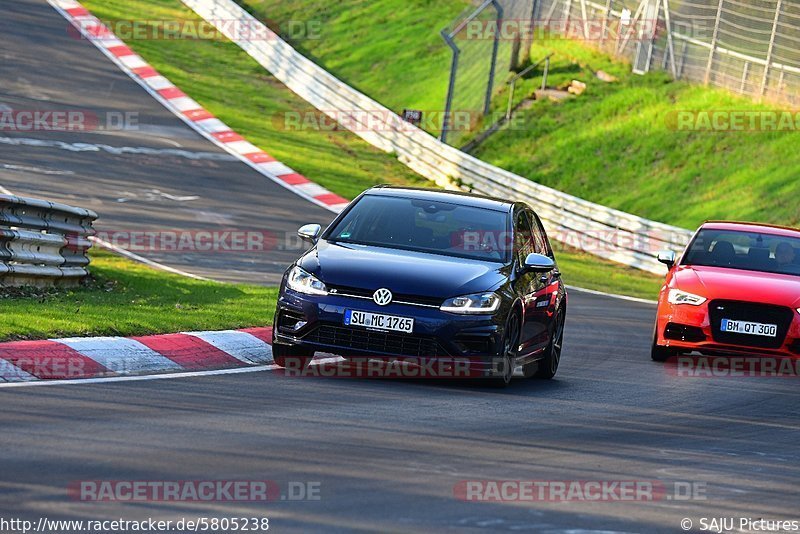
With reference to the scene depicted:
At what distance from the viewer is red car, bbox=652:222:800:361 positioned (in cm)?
1442

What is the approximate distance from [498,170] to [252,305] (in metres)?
16.8

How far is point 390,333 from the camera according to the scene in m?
10.9

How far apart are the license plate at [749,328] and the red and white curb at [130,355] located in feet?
14.2

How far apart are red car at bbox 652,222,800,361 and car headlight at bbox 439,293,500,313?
4.01 m

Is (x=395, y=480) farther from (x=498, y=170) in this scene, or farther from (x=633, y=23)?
(x=633, y=23)

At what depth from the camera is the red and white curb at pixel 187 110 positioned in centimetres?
3014

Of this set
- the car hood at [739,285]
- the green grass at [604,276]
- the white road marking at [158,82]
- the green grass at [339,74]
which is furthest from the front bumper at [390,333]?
the white road marking at [158,82]

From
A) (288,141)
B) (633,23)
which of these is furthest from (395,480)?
(633,23)

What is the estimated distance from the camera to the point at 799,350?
1441 centimetres

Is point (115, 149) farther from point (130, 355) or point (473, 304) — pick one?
point (473, 304)

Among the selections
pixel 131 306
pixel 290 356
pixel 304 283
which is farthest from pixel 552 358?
pixel 131 306

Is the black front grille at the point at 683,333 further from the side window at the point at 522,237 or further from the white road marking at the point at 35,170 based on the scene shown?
the white road marking at the point at 35,170

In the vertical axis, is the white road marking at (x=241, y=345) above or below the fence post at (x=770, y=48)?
below

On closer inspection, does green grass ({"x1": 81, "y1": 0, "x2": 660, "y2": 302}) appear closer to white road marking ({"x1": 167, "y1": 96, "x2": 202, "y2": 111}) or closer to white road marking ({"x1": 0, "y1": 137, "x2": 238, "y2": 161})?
white road marking ({"x1": 167, "y1": 96, "x2": 202, "y2": 111})
